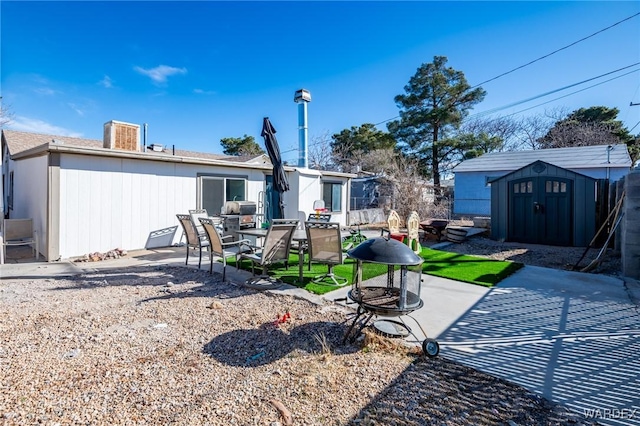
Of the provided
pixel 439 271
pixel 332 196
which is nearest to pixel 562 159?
pixel 332 196

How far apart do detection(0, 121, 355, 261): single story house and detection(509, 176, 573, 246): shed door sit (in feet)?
20.4

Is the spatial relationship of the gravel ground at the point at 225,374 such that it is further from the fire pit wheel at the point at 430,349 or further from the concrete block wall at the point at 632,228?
the concrete block wall at the point at 632,228

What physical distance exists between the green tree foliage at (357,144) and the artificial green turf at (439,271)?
17323 millimetres

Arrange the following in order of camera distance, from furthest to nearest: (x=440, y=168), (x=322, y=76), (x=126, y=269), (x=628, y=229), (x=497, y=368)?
(x=440, y=168), (x=322, y=76), (x=126, y=269), (x=628, y=229), (x=497, y=368)

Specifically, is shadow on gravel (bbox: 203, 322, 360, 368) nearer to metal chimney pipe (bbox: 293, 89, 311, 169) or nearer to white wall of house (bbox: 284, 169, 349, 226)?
white wall of house (bbox: 284, 169, 349, 226)

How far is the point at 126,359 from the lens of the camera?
267 cm

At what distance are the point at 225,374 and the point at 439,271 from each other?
14.8 feet

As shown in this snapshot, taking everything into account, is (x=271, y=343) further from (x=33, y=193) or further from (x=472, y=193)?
(x=472, y=193)

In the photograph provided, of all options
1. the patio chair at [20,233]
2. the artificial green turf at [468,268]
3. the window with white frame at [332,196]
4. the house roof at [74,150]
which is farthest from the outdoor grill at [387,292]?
the window with white frame at [332,196]

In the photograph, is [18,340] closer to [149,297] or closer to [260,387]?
[149,297]

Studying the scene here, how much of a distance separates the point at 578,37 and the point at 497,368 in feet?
39.2

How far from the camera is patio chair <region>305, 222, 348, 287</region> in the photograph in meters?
4.61

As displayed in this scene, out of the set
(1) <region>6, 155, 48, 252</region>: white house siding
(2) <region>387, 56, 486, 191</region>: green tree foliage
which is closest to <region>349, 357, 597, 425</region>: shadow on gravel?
(1) <region>6, 155, 48, 252</region>: white house siding

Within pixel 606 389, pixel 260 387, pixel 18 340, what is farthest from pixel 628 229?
pixel 18 340
